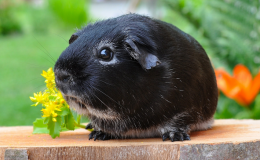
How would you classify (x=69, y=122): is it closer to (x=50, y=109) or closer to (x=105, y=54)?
(x=50, y=109)

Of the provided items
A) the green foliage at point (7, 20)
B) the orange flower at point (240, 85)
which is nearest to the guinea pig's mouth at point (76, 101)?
the orange flower at point (240, 85)

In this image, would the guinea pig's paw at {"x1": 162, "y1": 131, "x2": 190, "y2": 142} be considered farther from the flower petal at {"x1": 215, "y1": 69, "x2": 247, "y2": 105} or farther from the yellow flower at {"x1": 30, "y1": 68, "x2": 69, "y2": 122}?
the flower petal at {"x1": 215, "y1": 69, "x2": 247, "y2": 105}

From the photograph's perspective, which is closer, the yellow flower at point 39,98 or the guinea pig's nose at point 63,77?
the guinea pig's nose at point 63,77

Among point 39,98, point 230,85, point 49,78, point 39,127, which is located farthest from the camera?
point 230,85

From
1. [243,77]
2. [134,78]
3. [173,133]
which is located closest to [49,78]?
[134,78]

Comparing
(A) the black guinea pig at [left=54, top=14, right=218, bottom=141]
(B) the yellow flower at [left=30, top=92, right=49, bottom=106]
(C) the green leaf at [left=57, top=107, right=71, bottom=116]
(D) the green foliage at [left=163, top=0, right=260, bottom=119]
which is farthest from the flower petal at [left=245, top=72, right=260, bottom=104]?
(B) the yellow flower at [left=30, top=92, right=49, bottom=106]

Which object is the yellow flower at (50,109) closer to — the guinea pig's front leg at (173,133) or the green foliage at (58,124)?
the green foliage at (58,124)
